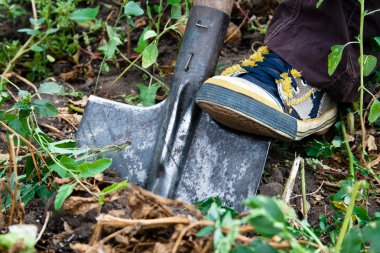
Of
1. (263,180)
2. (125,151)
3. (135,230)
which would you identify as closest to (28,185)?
(125,151)

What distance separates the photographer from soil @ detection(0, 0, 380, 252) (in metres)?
1.04

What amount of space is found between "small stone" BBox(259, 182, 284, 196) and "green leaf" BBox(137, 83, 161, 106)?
2.00ft

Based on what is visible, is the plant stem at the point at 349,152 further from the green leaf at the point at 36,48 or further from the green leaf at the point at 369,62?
the green leaf at the point at 36,48

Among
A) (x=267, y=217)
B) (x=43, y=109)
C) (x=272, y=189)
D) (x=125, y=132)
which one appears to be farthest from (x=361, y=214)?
(x=43, y=109)

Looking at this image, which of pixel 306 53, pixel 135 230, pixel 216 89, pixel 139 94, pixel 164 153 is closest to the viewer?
pixel 135 230

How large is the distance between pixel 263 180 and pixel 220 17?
57cm

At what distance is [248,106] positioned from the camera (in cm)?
154

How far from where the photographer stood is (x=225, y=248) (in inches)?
34.1

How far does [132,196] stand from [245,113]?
575mm

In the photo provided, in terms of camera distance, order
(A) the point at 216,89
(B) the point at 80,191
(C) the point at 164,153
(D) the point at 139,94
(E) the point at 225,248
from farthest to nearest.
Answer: (D) the point at 139,94
(C) the point at 164,153
(A) the point at 216,89
(B) the point at 80,191
(E) the point at 225,248

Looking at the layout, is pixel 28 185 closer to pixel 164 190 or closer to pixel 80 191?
pixel 80 191

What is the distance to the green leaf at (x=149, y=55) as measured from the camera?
1.92 m

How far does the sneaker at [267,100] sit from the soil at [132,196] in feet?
0.50

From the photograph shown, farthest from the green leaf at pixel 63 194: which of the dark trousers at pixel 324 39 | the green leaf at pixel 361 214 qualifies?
the dark trousers at pixel 324 39
